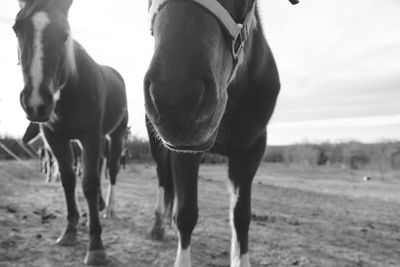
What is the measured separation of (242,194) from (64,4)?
8.80ft

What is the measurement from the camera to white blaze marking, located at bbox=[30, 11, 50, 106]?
2895mm

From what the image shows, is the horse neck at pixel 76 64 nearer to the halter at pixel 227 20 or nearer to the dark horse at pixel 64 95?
the dark horse at pixel 64 95

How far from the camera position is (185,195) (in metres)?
2.82

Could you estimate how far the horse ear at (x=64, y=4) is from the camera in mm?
3489

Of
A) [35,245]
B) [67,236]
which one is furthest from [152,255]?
[35,245]

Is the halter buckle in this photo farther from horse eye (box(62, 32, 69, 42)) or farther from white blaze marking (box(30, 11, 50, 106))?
horse eye (box(62, 32, 69, 42))

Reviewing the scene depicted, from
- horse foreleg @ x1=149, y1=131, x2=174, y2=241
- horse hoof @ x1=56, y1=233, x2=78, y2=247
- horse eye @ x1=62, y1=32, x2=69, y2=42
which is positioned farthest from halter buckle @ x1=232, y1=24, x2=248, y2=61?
horse hoof @ x1=56, y1=233, x2=78, y2=247

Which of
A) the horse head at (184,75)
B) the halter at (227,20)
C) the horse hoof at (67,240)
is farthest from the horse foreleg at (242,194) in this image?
the horse hoof at (67,240)

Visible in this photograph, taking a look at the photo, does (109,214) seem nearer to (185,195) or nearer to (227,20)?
(185,195)

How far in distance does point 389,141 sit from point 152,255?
128 ft

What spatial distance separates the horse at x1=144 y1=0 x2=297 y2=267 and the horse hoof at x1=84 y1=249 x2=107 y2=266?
958mm

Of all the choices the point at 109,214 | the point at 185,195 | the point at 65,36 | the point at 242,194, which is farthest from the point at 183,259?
the point at 109,214

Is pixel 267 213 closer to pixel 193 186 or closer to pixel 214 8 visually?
pixel 193 186

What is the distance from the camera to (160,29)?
151 centimetres
